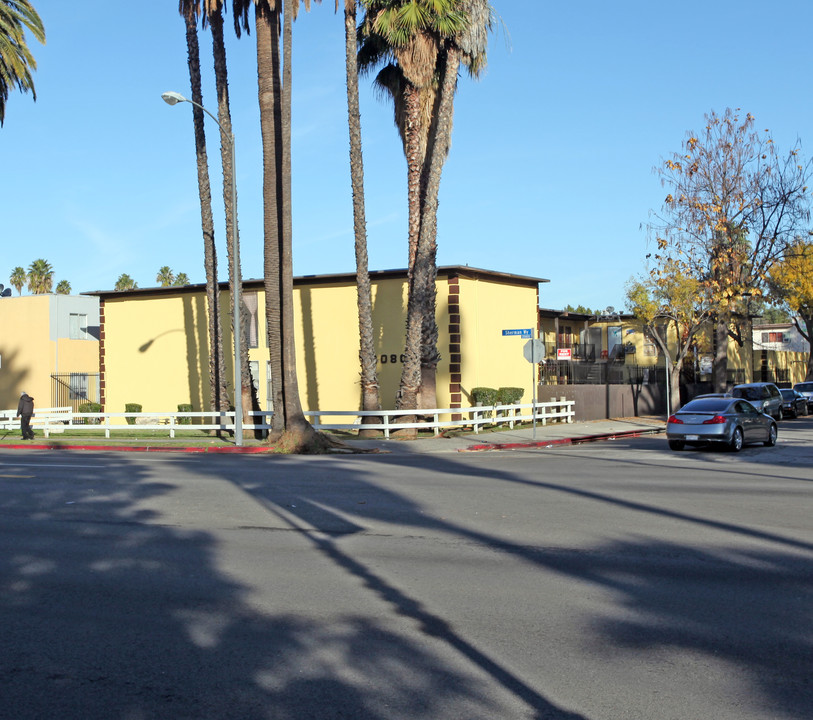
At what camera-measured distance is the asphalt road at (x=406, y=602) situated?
520 cm

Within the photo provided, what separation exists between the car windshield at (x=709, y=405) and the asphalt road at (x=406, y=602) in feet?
27.3

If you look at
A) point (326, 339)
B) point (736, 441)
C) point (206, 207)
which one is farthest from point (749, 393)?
point (206, 207)

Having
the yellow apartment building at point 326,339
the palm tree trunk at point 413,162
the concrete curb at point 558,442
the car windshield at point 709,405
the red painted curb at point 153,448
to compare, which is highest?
the palm tree trunk at point 413,162

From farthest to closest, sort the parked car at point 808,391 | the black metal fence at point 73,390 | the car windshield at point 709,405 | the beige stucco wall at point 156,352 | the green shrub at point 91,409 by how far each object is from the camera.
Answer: the parked car at point 808,391, the black metal fence at point 73,390, the green shrub at point 91,409, the beige stucco wall at point 156,352, the car windshield at point 709,405

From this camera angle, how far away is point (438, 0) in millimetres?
26938

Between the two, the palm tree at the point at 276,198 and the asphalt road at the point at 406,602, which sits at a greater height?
the palm tree at the point at 276,198

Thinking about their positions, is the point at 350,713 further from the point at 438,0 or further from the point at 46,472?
the point at 438,0

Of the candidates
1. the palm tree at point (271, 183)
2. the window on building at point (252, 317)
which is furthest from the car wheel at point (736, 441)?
the window on building at point (252, 317)

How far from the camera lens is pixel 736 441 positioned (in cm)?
2281

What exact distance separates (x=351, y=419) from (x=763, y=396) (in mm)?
17751

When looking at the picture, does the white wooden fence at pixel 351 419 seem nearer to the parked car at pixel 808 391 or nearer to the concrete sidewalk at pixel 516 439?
the concrete sidewalk at pixel 516 439

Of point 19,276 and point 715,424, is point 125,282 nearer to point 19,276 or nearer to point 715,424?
point 19,276

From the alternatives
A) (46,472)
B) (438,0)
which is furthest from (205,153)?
(46,472)

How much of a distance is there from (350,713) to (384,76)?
28032mm
